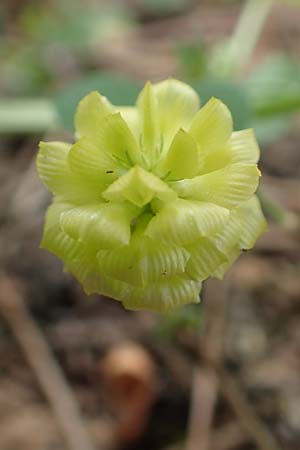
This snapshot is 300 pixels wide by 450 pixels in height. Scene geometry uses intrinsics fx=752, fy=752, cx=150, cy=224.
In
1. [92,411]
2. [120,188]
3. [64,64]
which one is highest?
[120,188]

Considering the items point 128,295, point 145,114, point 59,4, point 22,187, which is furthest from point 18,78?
point 128,295

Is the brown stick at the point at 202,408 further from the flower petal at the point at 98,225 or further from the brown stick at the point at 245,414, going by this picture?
the flower petal at the point at 98,225

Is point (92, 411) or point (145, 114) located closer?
point (145, 114)

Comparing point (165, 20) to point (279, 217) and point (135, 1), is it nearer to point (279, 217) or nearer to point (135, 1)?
point (135, 1)

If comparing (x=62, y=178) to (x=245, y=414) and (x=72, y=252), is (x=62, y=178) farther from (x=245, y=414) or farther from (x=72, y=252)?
(x=245, y=414)

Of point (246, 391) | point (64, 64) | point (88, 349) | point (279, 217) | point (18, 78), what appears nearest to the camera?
point (279, 217)

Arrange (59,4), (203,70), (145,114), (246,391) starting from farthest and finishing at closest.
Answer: (59,4)
(203,70)
(246,391)
(145,114)

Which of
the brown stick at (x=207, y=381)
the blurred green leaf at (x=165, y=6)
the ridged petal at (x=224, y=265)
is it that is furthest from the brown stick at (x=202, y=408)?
the blurred green leaf at (x=165, y=6)
